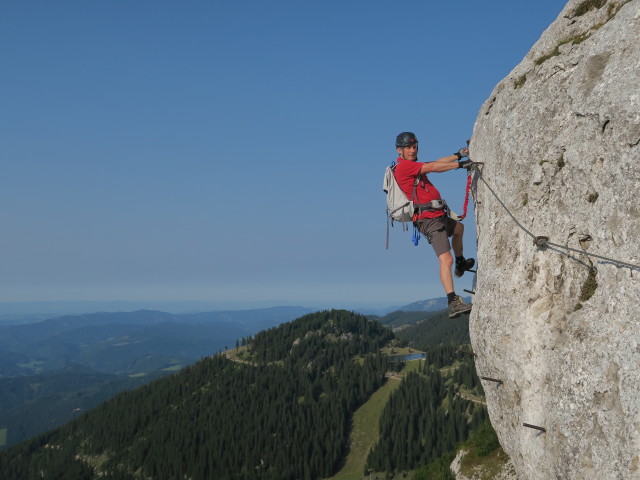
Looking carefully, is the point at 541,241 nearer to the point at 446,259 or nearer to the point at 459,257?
the point at 446,259

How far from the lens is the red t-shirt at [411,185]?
53.6 feet

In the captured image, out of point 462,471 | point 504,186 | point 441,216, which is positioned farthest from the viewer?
point 462,471

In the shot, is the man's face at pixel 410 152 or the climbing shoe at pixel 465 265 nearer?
the man's face at pixel 410 152

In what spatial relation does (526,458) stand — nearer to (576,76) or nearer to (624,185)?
(624,185)

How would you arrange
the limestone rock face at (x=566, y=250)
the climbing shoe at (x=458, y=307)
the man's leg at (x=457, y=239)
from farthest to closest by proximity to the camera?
the man's leg at (x=457, y=239) < the climbing shoe at (x=458, y=307) < the limestone rock face at (x=566, y=250)

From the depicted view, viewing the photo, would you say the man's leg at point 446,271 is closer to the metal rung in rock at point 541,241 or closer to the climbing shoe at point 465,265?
the climbing shoe at point 465,265

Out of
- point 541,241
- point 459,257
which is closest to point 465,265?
point 459,257

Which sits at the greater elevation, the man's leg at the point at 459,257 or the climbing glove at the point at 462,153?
the climbing glove at the point at 462,153

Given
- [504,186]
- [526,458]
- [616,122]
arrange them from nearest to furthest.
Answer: [616,122]
[526,458]
[504,186]

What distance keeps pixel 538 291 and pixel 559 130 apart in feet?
14.2

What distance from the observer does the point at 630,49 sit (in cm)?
1164

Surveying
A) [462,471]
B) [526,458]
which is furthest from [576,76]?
[462,471]

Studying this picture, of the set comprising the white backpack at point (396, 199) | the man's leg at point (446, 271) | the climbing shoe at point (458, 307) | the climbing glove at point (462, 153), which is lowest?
the climbing shoe at point (458, 307)

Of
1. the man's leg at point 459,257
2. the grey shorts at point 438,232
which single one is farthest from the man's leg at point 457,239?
the grey shorts at point 438,232
